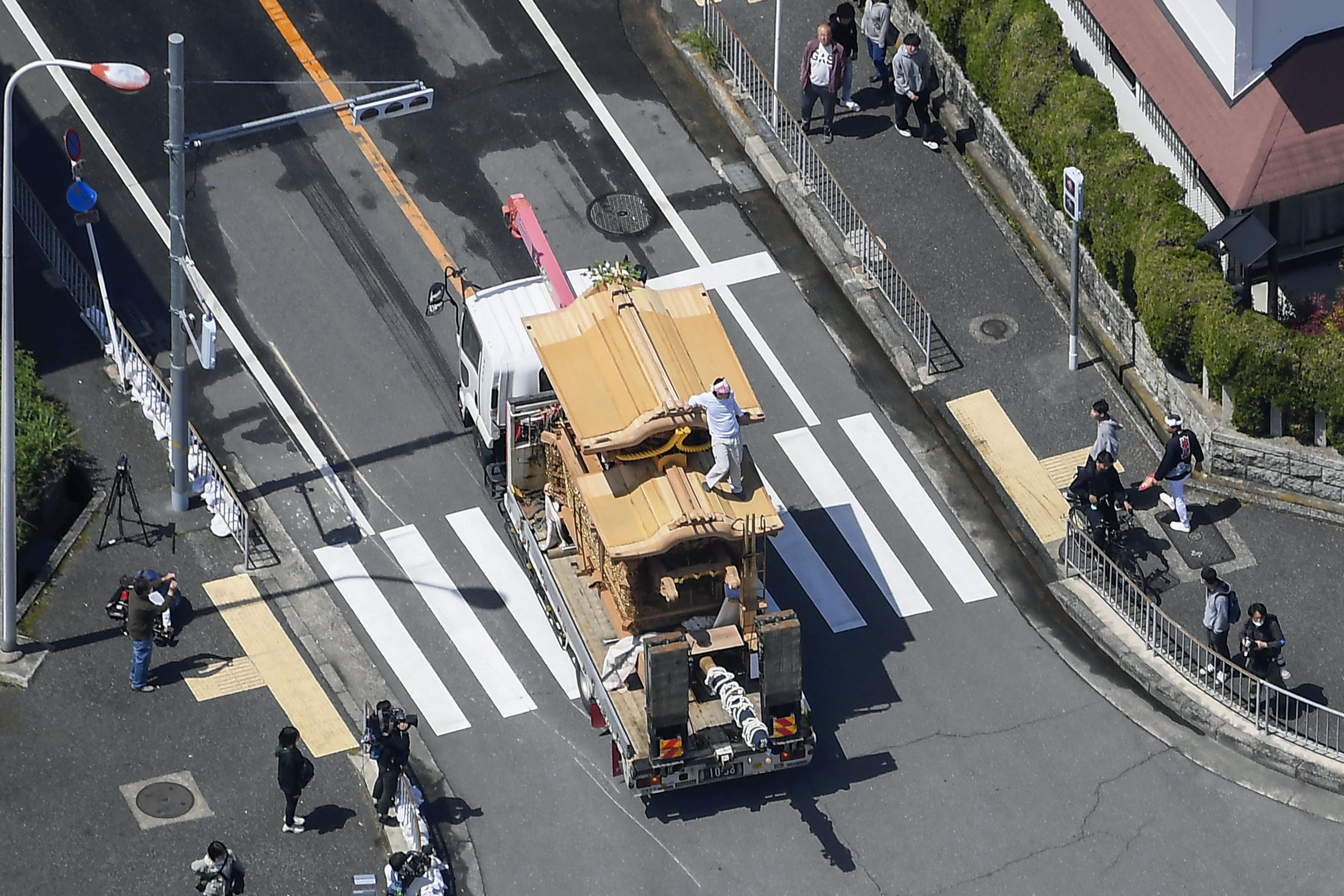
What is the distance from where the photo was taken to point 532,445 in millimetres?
36906

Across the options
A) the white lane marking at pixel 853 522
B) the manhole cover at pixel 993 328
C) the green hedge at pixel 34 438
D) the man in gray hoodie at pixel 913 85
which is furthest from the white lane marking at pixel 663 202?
the green hedge at pixel 34 438

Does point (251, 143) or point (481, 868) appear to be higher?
point (251, 143)

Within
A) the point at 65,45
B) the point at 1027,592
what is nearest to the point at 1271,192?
the point at 1027,592

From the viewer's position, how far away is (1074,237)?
1549 inches

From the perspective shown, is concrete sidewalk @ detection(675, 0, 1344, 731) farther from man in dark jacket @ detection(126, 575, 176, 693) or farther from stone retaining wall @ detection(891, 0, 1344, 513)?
man in dark jacket @ detection(126, 575, 176, 693)

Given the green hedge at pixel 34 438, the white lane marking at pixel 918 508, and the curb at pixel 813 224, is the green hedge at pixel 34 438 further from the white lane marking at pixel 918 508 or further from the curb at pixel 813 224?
the curb at pixel 813 224

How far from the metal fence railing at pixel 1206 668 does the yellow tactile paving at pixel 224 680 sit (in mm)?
11447

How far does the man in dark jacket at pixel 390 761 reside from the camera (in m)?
33.8

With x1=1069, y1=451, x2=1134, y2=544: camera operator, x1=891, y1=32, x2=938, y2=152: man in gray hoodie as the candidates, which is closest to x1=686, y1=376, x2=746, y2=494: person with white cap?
x1=1069, y1=451, x2=1134, y2=544: camera operator

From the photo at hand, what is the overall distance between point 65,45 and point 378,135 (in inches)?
220

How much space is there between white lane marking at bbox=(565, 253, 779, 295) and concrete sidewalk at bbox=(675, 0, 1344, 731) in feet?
6.23

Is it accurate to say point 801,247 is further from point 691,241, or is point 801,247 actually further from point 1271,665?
point 1271,665

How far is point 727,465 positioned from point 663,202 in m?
10.4

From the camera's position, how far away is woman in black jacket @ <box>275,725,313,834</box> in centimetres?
3353
